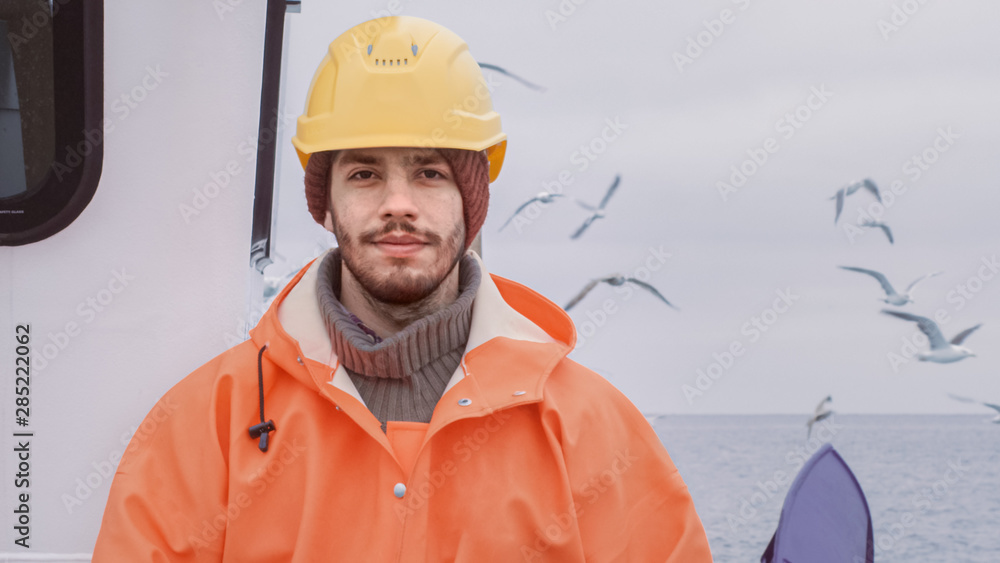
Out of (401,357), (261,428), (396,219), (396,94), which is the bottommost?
(261,428)

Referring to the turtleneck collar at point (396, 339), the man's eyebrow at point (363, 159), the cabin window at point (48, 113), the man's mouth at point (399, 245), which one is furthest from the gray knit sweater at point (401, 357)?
the cabin window at point (48, 113)

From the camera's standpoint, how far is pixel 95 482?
2270 mm

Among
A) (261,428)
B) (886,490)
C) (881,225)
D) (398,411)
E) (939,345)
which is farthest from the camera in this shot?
(886,490)

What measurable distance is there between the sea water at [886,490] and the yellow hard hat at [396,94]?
3378 millimetres

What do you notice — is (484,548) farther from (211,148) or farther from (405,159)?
(211,148)

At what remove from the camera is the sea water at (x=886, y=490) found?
3056cm

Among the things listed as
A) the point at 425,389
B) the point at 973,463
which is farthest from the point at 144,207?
the point at 973,463

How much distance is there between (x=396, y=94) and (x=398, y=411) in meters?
0.72

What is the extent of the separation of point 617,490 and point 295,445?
29.3 inches

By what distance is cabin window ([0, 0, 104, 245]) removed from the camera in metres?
2.24

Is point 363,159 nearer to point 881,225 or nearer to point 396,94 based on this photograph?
point 396,94

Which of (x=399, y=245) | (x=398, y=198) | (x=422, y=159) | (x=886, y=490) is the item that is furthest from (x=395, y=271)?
(x=886, y=490)

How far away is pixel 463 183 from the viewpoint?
6.92 ft

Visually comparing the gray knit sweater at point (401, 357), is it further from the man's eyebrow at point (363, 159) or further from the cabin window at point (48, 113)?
the cabin window at point (48, 113)
